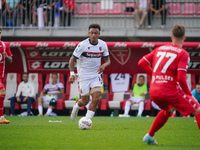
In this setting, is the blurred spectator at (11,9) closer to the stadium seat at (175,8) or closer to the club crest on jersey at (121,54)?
the club crest on jersey at (121,54)

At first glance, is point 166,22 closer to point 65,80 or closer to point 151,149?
point 65,80

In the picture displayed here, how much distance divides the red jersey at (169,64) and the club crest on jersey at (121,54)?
33.5ft

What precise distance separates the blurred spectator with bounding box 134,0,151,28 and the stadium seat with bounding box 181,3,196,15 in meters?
1.64

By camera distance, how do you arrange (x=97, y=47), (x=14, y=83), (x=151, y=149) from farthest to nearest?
(x=14, y=83) → (x=97, y=47) → (x=151, y=149)

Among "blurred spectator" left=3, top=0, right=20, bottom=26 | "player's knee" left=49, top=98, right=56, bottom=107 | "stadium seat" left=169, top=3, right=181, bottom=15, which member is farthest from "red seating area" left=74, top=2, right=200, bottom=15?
"player's knee" left=49, top=98, right=56, bottom=107

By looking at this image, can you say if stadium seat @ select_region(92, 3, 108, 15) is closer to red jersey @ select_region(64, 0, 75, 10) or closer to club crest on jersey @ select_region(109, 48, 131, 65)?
red jersey @ select_region(64, 0, 75, 10)

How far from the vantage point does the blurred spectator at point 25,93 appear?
15.1 m

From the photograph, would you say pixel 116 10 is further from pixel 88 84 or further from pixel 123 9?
pixel 88 84

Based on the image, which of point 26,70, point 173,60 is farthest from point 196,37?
point 173,60

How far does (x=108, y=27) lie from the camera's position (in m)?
16.0

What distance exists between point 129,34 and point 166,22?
2.00 m

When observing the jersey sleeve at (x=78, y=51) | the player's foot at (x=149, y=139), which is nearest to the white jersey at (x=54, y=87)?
the jersey sleeve at (x=78, y=51)

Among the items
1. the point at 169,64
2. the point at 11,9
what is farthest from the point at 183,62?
the point at 11,9

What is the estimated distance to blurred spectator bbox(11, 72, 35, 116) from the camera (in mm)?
15132
